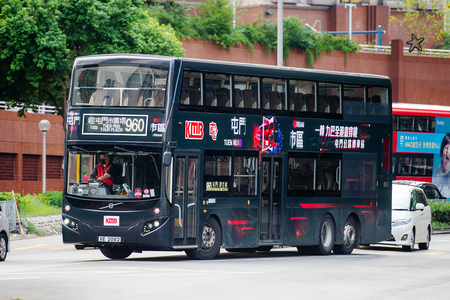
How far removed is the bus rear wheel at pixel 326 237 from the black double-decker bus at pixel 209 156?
0.10 feet

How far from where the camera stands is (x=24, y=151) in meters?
47.1

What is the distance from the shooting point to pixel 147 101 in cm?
1759

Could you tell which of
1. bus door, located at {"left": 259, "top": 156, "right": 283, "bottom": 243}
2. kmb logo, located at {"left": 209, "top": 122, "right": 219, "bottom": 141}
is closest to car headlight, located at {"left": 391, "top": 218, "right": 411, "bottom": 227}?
bus door, located at {"left": 259, "top": 156, "right": 283, "bottom": 243}

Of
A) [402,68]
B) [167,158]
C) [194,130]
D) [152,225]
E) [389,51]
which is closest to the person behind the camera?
[167,158]

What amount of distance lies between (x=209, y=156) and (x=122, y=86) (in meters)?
2.38

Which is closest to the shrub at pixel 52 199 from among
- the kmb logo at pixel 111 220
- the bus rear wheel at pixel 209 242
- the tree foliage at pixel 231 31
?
the bus rear wheel at pixel 209 242

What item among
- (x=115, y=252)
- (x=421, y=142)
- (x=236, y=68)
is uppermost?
(x=236, y=68)

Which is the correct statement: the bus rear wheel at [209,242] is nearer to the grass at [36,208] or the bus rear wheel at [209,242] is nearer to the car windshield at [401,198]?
the car windshield at [401,198]

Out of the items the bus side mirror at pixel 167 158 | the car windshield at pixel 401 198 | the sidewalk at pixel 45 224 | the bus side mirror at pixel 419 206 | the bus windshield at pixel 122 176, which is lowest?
the sidewalk at pixel 45 224

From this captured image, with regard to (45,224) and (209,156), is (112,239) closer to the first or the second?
(209,156)

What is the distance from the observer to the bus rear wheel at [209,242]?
18391mm

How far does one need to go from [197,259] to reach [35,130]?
102 ft

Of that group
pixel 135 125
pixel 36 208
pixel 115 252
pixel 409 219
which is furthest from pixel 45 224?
pixel 135 125

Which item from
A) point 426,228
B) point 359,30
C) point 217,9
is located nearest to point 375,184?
point 426,228
